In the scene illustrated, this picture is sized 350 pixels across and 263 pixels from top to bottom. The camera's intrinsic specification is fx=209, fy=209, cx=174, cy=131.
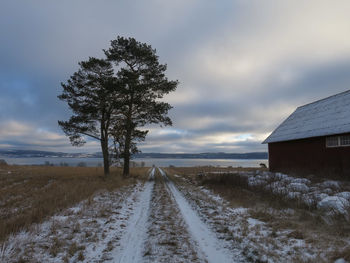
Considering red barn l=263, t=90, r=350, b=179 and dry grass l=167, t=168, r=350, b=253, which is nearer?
dry grass l=167, t=168, r=350, b=253

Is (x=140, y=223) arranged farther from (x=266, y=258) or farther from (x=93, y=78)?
(x=93, y=78)

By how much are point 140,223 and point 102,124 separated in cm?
1568

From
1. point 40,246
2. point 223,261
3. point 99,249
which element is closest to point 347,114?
point 223,261

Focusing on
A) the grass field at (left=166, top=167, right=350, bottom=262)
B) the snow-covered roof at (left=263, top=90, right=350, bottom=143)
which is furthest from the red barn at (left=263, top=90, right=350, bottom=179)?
the grass field at (left=166, top=167, right=350, bottom=262)

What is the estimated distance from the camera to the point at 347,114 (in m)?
16.2

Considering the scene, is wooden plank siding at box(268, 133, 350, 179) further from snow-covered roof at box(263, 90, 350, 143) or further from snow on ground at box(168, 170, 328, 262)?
snow on ground at box(168, 170, 328, 262)

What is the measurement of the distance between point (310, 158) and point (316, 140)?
5.48 ft

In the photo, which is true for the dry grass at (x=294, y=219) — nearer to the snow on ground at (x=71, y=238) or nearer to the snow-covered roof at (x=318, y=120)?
the snow on ground at (x=71, y=238)

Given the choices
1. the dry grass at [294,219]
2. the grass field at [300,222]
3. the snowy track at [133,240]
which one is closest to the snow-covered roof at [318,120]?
the dry grass at [294,219]

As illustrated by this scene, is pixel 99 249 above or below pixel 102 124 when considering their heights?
below

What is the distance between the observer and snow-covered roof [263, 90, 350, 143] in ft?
53.2

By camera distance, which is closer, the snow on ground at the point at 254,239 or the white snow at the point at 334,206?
the snow on ground at the point at 254,239

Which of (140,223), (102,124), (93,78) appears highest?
(93,78)

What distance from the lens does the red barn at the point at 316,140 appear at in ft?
51.4
